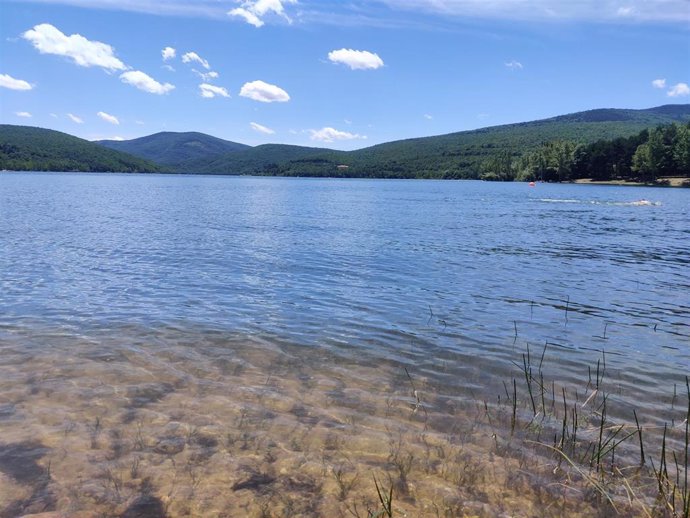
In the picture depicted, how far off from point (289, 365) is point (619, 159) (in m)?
176

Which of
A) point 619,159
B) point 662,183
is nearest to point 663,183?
point 662,183

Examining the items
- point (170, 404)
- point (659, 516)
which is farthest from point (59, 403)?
point (659, 516)

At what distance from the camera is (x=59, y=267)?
20.0 meters

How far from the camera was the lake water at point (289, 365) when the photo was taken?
6070mm

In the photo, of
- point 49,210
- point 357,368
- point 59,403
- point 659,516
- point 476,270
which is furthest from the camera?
point 49,210

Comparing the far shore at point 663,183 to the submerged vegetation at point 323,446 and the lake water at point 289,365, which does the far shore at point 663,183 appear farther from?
the submerged vegetation at point 323,446

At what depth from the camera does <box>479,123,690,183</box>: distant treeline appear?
136 m

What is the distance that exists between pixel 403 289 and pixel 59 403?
11.9m

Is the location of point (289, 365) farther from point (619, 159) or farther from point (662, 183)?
point (619, 159)

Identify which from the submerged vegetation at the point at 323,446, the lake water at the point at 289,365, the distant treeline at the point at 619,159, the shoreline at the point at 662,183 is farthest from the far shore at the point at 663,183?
the submerged vegetation at the point at 323,446

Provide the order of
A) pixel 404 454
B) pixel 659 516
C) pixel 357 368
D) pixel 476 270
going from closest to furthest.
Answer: pixel 659 516, pixel 404 454, pixel 357 368, pixel 476 270

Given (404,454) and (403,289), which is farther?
(403,289)

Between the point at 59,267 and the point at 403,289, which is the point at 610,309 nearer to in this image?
the point at 403,289

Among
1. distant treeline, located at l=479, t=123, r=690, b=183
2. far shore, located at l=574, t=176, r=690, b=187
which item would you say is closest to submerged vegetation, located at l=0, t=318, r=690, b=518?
far shore, located at l=574, t=176, r=690, b=187
